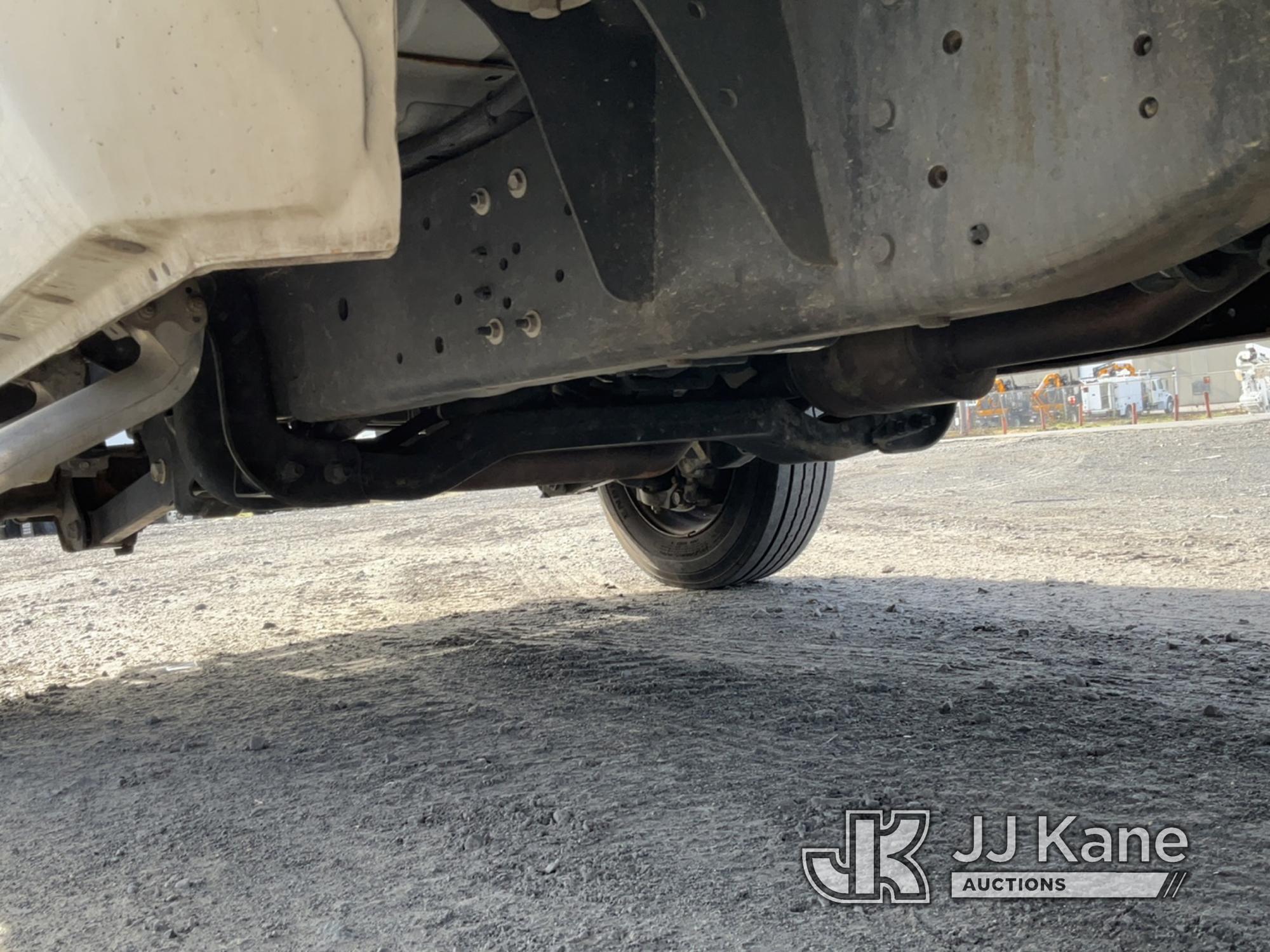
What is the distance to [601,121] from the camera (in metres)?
1.69

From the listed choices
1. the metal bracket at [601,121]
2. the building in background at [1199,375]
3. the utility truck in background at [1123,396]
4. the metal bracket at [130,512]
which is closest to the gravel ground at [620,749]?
the metal bracket at [130,512]

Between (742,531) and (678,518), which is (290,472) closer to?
(742,531)

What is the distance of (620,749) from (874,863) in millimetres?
794

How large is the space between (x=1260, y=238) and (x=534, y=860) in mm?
1402

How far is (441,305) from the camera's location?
7.21 ft

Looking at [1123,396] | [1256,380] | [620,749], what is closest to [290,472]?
[620,749]

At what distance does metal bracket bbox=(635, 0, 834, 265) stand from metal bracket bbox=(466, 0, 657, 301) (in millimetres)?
256

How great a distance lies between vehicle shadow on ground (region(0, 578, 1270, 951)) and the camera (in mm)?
1572

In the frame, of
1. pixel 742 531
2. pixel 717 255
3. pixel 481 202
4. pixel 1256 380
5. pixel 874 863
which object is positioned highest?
pixel 481 202

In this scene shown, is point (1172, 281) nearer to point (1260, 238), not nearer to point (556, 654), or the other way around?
point (1260, 238)

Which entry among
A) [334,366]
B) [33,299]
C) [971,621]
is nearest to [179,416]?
[334,366]

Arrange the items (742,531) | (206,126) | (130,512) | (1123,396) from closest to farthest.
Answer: (206,126)
(130,512)
(742,531)
(1123,396)

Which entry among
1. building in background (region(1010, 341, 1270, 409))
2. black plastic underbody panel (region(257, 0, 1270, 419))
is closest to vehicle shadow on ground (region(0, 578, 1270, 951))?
black plastic underbody panel (region(257, 0, 1270, 419))

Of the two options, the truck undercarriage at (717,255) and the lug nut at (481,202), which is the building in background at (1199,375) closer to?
the truck undercarriage at (717,255)
